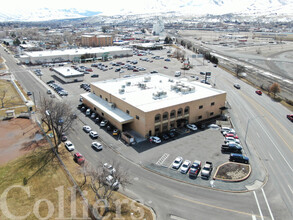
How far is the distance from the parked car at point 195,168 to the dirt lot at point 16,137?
846 inches

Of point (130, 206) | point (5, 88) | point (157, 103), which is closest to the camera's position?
point (130, 206)

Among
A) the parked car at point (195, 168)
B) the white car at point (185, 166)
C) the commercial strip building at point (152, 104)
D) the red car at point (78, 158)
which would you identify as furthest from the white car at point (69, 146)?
the parked car at point (195, 168)

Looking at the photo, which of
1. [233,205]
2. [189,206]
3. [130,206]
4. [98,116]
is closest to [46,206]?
[130,206]

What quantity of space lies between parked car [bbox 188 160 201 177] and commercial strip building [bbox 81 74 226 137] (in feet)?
31.7

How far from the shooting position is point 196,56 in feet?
351

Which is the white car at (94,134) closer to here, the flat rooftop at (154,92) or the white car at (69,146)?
the white car at (69,146)

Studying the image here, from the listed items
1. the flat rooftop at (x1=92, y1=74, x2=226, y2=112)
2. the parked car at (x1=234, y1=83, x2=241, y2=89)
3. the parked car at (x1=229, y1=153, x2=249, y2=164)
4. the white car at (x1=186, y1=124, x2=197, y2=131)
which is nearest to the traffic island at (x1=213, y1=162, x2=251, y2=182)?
the parked car at (x1=229, y1=153, x2=249, y2=164)

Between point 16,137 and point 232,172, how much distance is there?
30750mm

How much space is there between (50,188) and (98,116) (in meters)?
19.3

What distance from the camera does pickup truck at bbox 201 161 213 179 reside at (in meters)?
26.7

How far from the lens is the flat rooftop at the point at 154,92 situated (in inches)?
1535

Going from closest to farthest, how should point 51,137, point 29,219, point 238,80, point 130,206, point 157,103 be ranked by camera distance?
point 29,219, point 130,206, point 51,137, point 157,103, point 238,80

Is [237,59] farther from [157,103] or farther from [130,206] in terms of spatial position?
[130,206]

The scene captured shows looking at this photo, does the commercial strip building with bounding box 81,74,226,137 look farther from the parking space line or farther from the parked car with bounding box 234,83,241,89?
the parked car with bounding box 234,83,241,89
